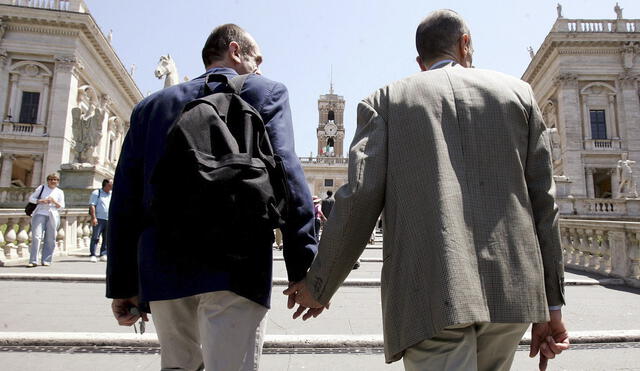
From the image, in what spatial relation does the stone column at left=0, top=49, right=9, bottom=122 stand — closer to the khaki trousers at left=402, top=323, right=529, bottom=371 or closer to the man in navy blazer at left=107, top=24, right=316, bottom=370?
the man in navy blazer at left=107, top=24, right=316, bottom=370

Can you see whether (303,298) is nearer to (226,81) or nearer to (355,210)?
(355,210)

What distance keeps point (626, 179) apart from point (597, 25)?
16.4 m

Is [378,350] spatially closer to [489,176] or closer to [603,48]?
[489,176]

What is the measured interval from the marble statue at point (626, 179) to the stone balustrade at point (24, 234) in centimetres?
2489

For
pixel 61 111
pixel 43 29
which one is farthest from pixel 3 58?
pixel 61 111

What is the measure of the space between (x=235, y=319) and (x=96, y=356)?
2551 millimetres

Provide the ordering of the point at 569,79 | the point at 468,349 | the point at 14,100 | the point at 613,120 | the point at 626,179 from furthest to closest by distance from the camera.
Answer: the point at 569,79
the point at 613,120
the point at 14,100
the point at 626,179
the point at 468,349

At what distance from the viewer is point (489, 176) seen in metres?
1.61

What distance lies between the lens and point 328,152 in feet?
212

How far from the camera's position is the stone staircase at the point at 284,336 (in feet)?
10.9

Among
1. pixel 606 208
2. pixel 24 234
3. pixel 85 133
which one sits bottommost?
pixel 24 234

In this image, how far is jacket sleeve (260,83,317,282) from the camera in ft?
5.85

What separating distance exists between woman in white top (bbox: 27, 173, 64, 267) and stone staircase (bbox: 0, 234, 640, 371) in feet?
8.35

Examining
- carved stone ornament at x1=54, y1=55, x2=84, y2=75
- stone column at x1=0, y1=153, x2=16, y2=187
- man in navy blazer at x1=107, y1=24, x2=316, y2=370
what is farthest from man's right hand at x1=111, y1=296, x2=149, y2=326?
stone column at x1=0, y1=153, x2=16, y2=187
